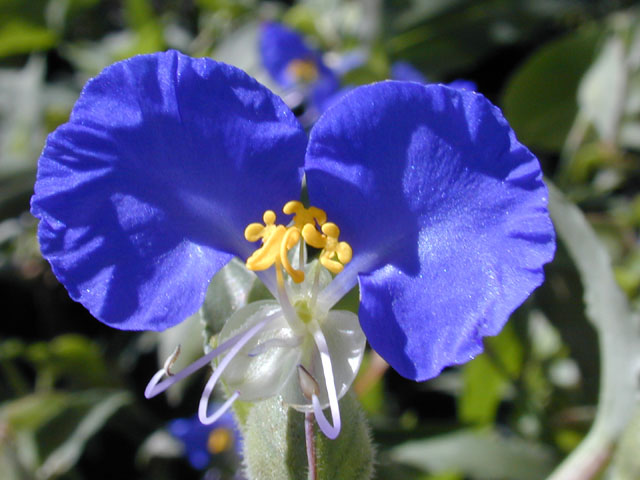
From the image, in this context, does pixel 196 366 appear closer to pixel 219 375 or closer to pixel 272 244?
pixel 219 375

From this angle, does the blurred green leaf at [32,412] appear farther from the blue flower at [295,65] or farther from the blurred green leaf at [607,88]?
the blurred green leaf at [607,88]

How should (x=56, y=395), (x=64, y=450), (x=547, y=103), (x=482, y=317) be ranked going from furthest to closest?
(x=547, y=103) < (x=56, y=395) < (x=64, y=450) < (x=482, y=317)

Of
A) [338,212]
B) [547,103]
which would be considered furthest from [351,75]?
[338,212]

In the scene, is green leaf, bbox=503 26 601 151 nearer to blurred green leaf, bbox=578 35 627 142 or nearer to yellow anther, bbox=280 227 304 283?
blurred green leaf, bbox=578 35 627 142

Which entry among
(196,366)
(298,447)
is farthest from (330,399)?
(196,366)

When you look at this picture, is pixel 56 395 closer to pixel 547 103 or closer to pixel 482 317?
pixel 482 317

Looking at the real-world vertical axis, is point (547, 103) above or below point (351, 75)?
below
